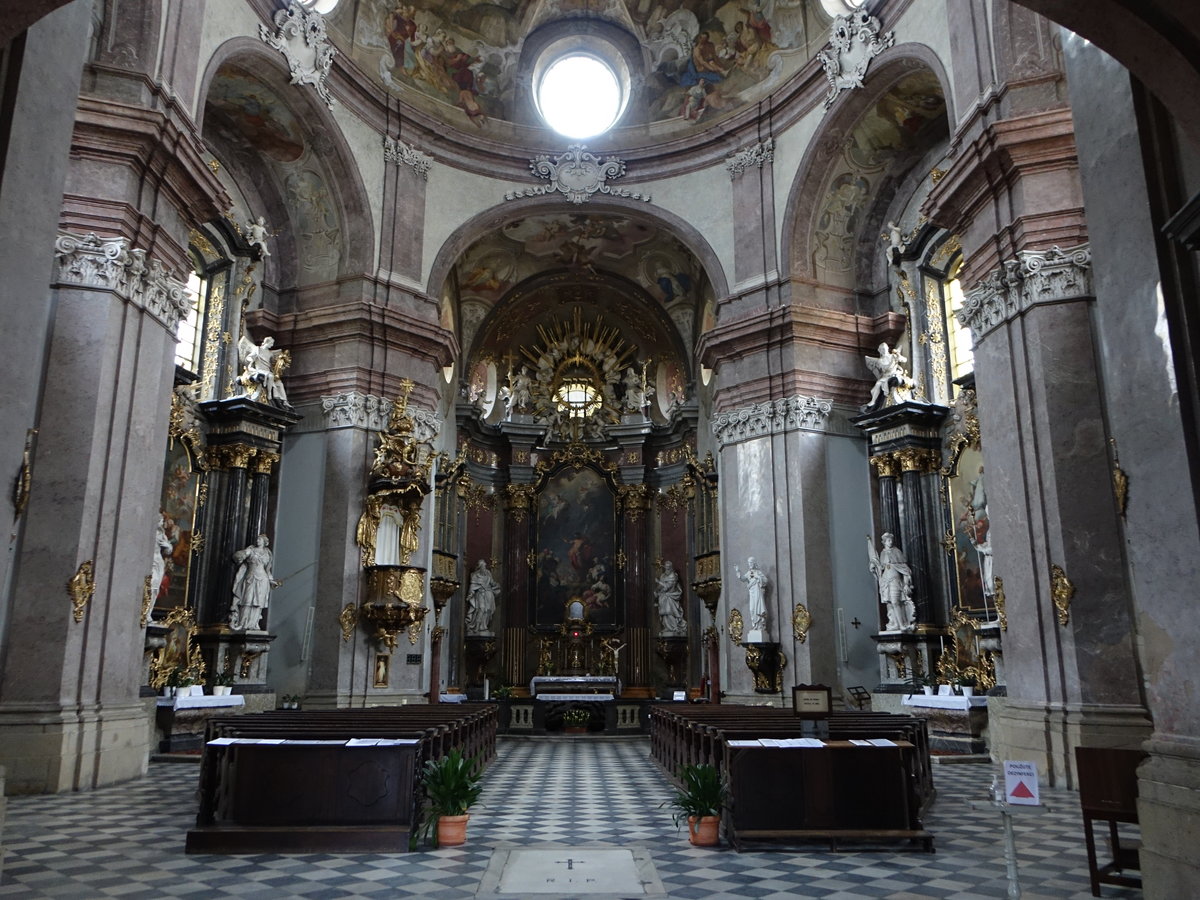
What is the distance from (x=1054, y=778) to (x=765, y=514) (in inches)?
330

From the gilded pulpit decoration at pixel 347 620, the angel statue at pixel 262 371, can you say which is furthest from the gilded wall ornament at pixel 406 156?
the gilded pulpit decoration at pixel 347 620

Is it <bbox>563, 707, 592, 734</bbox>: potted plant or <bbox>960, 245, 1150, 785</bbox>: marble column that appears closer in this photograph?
<bbox>960, 245, 1150, 785</bbox>: marble column

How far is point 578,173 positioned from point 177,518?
1121cm

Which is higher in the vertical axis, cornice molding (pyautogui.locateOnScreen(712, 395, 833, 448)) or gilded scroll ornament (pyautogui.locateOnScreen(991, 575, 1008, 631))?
cornice molding (pyautogui.locateOnScreen(712, 395, 833, 448))

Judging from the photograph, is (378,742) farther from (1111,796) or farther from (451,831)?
(1111,796)

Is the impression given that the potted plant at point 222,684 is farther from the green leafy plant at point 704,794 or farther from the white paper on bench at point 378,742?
the green leafy plant at point 704,794

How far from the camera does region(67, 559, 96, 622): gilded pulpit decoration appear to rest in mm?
9766

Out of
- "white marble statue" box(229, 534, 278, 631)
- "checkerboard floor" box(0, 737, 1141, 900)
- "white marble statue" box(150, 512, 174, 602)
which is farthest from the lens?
"white marble statue" box(229, 534, 278, 631)

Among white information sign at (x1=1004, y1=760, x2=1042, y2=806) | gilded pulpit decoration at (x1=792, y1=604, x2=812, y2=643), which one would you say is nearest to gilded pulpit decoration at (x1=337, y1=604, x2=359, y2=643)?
gilded pulpit decoration at (x1=792, y1=604, x2=812, y2=643)

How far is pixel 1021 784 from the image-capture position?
4.67 metres

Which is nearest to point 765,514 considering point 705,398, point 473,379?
point 705,398

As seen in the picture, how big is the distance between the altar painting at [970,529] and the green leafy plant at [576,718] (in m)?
8.66

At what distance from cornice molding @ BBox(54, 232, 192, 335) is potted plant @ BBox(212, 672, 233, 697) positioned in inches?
247

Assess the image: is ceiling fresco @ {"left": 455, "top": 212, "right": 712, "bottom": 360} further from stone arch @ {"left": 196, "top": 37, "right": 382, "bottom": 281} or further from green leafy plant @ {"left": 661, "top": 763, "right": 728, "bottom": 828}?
green leafy plant @ {"left": 661, "top": 763, "right": 728, "bottom": 828}
